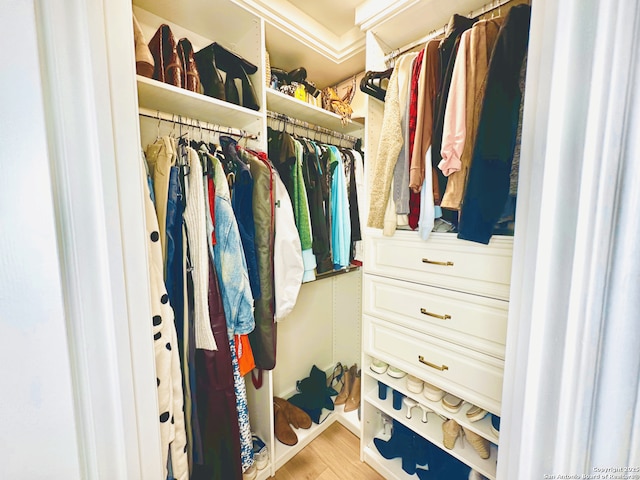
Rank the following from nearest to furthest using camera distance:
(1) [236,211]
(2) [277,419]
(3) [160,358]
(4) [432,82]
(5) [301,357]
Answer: (3) [160,358]
(4) [432,82]
(1) [236,211]
(2) [277,419]
(5) [301,357]

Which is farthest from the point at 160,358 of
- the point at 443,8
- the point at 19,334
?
the point at 443,8

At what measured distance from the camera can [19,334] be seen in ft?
0.98

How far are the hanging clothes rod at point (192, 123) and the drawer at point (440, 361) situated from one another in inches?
41.6

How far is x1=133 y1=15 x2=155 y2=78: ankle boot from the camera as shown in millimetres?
791

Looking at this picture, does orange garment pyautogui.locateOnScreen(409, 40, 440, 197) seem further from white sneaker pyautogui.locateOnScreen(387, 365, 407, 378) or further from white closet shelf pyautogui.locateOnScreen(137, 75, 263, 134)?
white sneaker pyautogui.locateOnScreen(387, 365, 407, 378)

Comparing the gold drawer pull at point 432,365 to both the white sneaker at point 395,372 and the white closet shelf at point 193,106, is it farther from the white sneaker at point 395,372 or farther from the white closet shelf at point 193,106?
the white closet shelf at point 193,106

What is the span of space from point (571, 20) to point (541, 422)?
17.6 inches

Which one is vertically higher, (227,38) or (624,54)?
(227,38)

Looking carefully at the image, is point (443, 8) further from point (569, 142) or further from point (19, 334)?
point (19, 334)

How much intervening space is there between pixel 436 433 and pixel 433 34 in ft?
5.60

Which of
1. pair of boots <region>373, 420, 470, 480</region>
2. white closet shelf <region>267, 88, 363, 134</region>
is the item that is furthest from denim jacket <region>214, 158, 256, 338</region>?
pair of boots <region>373, 420, 470, 480</region>

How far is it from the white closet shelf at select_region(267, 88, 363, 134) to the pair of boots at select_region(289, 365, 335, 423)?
1659 millimetres

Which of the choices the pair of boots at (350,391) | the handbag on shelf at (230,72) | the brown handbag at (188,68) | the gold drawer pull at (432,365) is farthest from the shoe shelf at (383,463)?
the brown handbag at (188,68)

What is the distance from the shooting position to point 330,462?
1.33 metres
